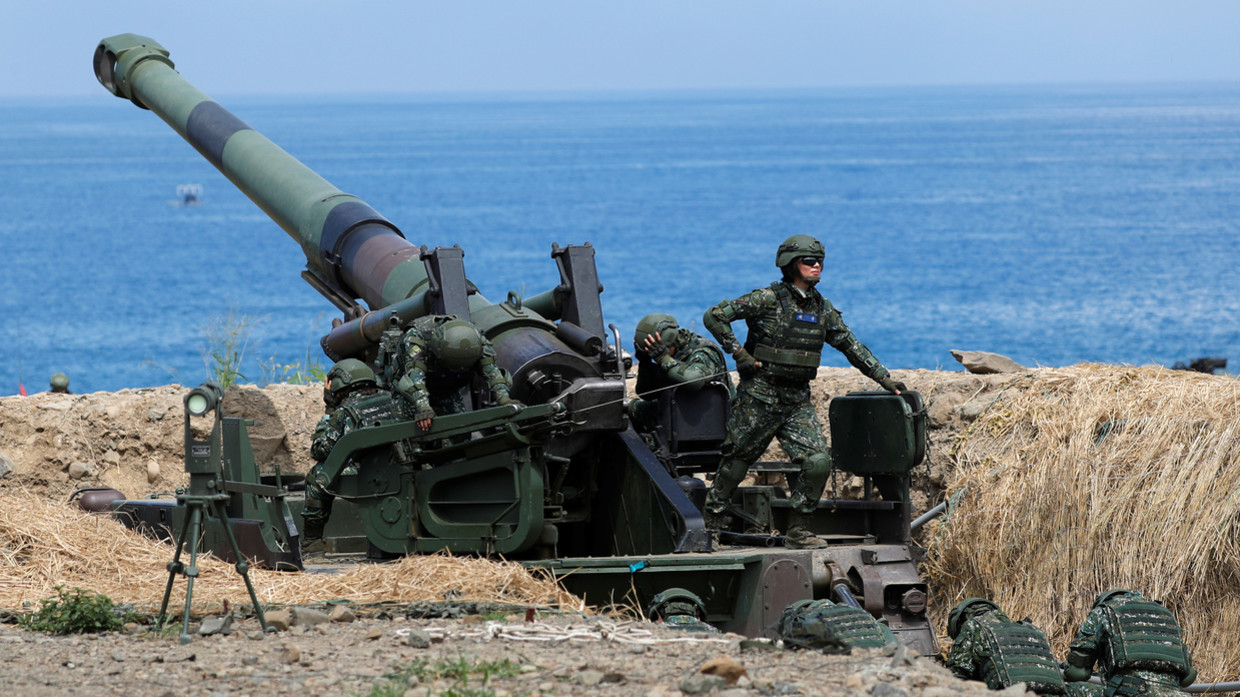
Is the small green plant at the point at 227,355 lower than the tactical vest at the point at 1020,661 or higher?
higher

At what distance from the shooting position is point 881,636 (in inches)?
308

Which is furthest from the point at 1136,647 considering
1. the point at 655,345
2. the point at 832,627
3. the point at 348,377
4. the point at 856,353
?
the point at 348,377

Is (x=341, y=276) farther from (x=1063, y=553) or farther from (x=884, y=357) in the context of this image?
(x=884, y=357)

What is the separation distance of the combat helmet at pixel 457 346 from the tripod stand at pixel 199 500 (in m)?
1.26

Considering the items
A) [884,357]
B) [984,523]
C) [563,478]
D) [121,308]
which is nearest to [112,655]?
[563,478]

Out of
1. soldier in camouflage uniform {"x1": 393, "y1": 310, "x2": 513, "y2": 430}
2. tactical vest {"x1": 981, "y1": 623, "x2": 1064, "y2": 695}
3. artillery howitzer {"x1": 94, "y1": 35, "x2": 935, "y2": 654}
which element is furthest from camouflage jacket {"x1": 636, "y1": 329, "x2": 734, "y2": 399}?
tactical vest {"x1": 981, "y1": 623, "x2": 1064, "y2": 695}

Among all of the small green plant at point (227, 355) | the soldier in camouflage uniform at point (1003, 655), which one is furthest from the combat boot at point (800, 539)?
the small green plant at point (227, 355)

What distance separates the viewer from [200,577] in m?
9.09

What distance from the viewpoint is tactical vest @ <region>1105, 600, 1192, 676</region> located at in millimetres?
8359

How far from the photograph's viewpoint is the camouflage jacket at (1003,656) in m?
8.20

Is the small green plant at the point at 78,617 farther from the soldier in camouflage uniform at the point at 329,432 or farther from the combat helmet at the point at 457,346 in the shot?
the combat helmet at the point at 457,346

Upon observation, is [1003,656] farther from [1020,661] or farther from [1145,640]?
[1145,640]

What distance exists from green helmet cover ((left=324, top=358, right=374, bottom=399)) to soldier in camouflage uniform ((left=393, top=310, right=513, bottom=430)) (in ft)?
4.35

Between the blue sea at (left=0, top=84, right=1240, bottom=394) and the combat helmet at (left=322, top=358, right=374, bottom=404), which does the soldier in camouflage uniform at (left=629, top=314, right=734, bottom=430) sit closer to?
the combat helmet at (left=322, top=358, right=374, bottom=404)
